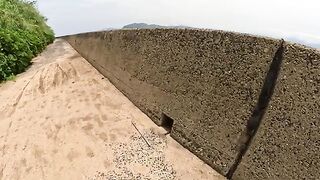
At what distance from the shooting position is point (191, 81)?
6125 millimetres

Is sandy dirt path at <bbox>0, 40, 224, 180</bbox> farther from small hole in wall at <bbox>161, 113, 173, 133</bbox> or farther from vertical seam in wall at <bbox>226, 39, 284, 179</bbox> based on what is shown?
vertical seam in wall at <bbox>226, 39, 284, 179</bbox>

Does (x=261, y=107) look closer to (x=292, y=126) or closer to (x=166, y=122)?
Result: (x=292, y=126)

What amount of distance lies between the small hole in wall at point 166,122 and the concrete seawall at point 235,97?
0.06 ft

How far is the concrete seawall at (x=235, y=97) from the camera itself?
13.9 ft

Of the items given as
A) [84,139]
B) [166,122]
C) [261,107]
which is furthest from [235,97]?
A: [84,139]

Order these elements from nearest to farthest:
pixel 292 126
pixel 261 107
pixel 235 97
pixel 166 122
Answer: pixel 292 126
pixel 261 107
pixel 235 97
pixel 166 122

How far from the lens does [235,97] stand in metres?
5.19

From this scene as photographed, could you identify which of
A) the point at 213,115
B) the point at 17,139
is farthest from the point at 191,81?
the point at 17,139

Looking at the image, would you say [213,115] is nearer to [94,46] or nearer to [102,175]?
[102,175]

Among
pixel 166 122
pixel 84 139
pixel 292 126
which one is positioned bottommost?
pixel 84 139

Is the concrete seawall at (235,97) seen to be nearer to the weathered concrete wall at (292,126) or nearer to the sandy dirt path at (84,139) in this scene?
the weathered concrete wall at (292,126)

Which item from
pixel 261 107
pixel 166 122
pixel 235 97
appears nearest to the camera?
pixel 261 107

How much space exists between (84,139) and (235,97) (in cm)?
292

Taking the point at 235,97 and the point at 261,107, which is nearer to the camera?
the point at 261,107
